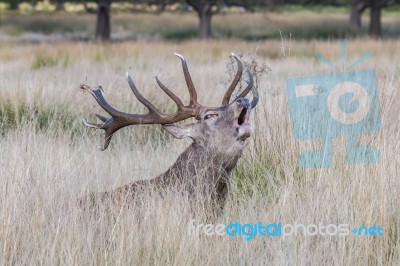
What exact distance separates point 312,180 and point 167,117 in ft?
3.05

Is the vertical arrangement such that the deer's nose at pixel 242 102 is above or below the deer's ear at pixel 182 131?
above

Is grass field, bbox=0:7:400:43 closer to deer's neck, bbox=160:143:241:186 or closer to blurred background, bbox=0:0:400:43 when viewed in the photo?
blurred background, bbox=0:0:400:43

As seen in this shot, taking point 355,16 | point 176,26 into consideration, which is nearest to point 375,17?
point 355,16

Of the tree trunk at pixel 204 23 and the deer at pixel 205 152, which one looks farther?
the tree trunk at pixel 204 23

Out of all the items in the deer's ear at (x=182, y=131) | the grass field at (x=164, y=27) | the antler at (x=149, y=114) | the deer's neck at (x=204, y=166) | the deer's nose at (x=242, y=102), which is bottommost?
the grass field at (x=164, y=27)

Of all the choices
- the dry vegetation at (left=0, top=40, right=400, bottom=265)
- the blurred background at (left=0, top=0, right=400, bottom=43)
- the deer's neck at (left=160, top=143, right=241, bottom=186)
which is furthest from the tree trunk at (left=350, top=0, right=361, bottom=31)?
the deer's neck at (left=160, top=143, right=241, bottom=186)

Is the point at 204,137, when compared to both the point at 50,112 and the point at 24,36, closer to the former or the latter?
the point at 50,112

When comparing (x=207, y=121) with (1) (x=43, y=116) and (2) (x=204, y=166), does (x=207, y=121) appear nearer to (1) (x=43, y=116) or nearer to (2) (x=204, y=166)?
(2) (x=204, y=166)

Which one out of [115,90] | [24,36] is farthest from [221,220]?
[24,36]

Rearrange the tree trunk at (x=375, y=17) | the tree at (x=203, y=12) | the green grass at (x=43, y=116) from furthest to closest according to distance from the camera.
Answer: the tree trunk at (x=375, y=17) → the tree at (x=203, y=12) → the green grass at (x=43, y=116)

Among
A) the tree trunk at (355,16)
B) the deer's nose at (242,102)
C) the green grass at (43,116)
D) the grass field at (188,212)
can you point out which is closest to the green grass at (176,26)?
the tree trunk at (355,16)

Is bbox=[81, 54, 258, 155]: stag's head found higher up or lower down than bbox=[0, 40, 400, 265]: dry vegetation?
higher up

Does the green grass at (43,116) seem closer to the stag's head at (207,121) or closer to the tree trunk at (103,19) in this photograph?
the stag's head at (207,121)

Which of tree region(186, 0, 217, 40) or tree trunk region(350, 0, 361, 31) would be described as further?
tree trunk region(350, 0, 361, 31)
